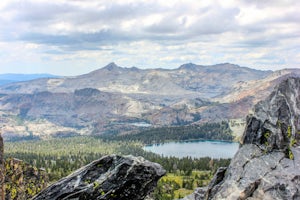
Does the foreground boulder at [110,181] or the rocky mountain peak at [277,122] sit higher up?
the rocky mountain peak at [277,122]

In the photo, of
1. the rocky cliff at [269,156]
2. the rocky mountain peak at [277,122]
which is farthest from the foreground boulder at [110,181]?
the rocky mountain peak at [277,122]

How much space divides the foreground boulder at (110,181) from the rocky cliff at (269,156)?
631cm

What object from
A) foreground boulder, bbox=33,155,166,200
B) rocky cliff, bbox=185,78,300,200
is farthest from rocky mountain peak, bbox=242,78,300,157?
foreground boulder, bbox=33,155,166,200

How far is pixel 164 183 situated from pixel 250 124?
142298 mm

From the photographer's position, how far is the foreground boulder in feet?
88.9

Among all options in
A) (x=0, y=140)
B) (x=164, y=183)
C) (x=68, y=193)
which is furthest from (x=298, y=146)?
(x=164, y=183)

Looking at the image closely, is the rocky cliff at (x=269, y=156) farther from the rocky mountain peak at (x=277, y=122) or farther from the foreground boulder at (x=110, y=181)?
the foreground boulder at (x=110, y=181)

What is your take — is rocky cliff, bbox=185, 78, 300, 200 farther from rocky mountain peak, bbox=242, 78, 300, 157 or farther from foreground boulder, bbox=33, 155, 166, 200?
Answer: foreground boulder, bbox=33, 155, 166, 200

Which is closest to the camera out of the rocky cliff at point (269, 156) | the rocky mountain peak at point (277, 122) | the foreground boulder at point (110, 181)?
the foreground boulder at point (110, 181)

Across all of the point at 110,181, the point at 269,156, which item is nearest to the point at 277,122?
the point at 269,156

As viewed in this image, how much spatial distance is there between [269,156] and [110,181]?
15.7 meters

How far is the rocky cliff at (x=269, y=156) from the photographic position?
28.0 meters

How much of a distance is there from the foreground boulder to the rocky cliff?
20.7 feet

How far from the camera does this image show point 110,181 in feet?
90.1
